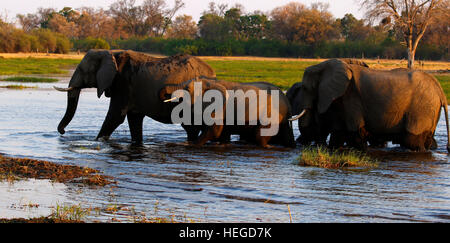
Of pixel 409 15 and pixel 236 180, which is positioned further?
pixel 409 15

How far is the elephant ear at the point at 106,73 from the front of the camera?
11.8 m

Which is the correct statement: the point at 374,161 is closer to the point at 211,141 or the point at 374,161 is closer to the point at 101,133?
the point at 211,141

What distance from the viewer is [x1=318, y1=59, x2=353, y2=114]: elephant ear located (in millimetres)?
10734

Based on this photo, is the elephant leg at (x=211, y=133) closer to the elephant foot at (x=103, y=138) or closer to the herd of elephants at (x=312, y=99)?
the herd of elephants at (x=312, y=99)

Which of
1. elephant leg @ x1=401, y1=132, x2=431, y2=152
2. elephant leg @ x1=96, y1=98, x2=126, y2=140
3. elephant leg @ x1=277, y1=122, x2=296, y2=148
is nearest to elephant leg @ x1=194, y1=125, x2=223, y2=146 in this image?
elephant leg @ x1=277, y1=122, x2=296, y2=148

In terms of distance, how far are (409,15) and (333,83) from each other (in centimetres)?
2539

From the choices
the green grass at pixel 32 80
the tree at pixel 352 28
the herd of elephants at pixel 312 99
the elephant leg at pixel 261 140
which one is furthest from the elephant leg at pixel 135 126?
the tree at pixel 352 28

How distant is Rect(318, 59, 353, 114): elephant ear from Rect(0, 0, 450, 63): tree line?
2565 centimetres

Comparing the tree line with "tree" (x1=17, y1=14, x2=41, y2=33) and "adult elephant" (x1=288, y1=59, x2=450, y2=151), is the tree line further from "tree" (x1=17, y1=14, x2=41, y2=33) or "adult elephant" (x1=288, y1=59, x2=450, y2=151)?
"adult elephant" (x1=288, y1=59, x2=450, y2=151)

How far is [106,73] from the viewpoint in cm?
1178

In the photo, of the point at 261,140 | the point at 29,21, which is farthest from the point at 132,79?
the point at 29,21

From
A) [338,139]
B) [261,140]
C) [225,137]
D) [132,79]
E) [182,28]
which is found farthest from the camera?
[182,28]

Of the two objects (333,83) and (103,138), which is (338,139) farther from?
(103,138)

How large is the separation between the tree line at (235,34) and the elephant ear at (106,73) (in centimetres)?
2586
